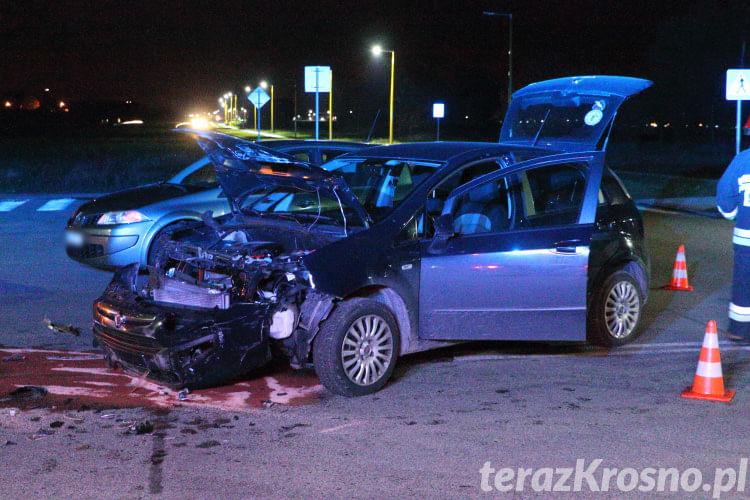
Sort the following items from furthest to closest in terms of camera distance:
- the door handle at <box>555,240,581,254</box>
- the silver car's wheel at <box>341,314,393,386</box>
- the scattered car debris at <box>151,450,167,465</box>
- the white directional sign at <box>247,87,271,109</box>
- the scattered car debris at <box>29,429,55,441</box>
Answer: the white directional sign at <box>247,87,271,109</box> → the door handle at <box>555,240,581,254</box> → the silver car's wheel at <box>341,314,393,386</box> → the scattered car debris at <box>29,429,55,441</box> → the scattered car debris at <box>151,450,167,465</box>

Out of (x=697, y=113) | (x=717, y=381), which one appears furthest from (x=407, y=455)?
(x=697, y=113)

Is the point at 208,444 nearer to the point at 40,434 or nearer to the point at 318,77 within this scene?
the point at 40,434

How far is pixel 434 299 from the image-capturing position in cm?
639

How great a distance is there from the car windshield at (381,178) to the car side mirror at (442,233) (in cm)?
55

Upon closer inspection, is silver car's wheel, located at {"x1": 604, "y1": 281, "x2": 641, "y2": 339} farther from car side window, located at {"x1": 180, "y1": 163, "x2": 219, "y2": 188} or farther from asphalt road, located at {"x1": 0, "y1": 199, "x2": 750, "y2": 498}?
car side window, located at {"x1": 180, "y1": 163, "x2": 219, "y2": 188}

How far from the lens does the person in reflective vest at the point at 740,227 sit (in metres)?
7.54

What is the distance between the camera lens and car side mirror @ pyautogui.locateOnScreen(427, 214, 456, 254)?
20.6 feet

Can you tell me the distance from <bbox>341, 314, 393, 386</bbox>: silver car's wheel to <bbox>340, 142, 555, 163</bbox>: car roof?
1556 mm

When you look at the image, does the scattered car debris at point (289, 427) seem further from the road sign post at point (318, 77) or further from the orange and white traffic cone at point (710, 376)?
the road sign post at point (318, 77)

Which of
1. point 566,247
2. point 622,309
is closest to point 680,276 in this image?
point 622,309

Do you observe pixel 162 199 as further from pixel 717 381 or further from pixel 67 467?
pixel 717 381

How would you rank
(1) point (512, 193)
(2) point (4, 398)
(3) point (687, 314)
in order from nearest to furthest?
(2) point (4, 398) → (1) point (512, 193) → (3) point (687, 314)

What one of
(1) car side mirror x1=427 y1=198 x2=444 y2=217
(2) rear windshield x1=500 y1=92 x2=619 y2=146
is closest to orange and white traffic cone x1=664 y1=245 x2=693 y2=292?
(2) rear windshield x1=500 y1=92 x2=619 y2=146

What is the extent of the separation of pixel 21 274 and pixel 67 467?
695 cm
